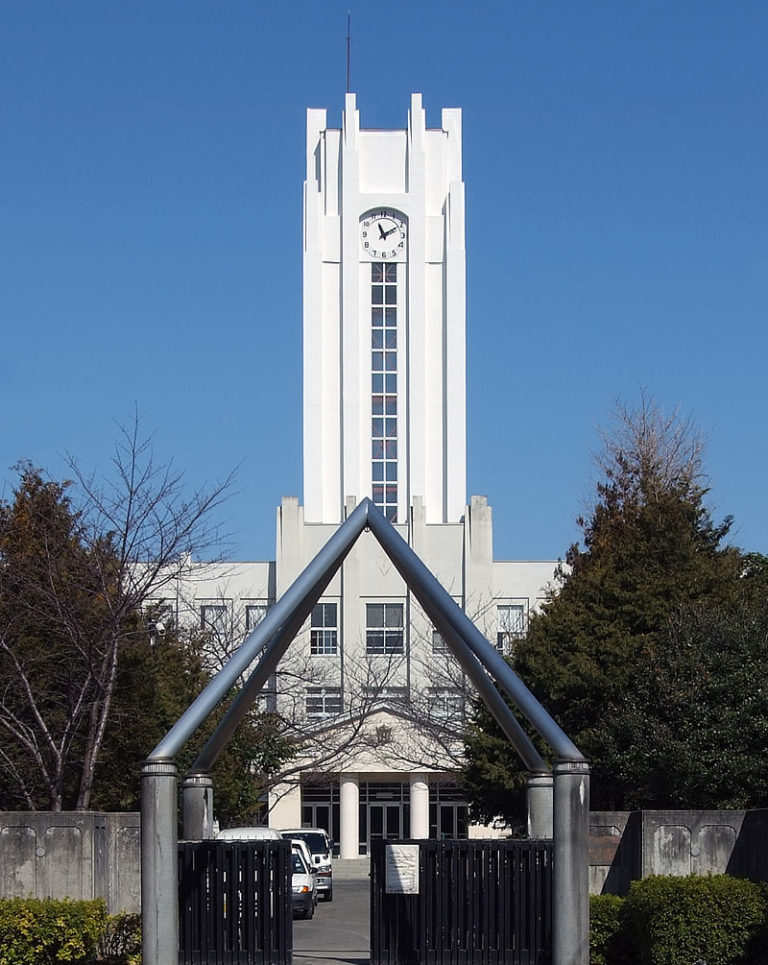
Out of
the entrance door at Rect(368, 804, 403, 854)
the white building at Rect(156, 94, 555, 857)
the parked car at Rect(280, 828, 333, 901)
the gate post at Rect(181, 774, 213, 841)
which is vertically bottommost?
the entrance door at Rect(368, 804, 403, 854)

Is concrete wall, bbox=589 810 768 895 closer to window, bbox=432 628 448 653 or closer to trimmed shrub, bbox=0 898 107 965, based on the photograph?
trimmed shrub, bbox=0 898 107 965

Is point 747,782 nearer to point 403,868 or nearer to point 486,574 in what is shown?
point 403,868

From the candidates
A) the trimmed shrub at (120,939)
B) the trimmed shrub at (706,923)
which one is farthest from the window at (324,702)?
the trimmed shrub at (706,923)

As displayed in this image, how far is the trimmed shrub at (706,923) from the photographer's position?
59.8ft

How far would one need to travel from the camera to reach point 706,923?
1827 centimetres

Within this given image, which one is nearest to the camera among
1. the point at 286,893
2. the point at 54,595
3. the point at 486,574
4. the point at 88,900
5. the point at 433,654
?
the point at 286,893

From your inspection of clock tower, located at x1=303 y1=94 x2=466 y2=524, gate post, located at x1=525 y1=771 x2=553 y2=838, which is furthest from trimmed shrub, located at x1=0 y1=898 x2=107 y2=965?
clock tower, located at x1=303 y1=94 x2=466 y2=524

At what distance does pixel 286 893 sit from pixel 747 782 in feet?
45.9

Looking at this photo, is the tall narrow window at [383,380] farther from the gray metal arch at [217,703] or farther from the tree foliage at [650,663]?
the gray metal arch at [217,703]

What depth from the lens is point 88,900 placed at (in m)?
19.8

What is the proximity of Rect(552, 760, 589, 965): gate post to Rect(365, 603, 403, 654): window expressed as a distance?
53678mm

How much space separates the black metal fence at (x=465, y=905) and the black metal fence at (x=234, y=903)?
1.25 metres

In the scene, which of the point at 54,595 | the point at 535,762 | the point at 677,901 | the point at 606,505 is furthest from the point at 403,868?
the point at 606,505

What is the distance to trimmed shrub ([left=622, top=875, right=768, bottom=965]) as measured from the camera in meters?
18.2
